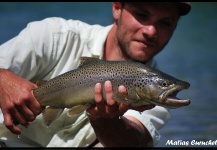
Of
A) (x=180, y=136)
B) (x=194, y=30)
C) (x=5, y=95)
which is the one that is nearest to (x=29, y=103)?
(x=5, y=95)

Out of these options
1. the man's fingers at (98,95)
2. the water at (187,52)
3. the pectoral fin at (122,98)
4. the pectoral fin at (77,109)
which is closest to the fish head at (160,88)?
the pectoral fin at (122,98)

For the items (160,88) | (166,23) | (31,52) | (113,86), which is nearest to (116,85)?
(113,86)

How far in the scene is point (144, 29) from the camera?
3717 millimetres

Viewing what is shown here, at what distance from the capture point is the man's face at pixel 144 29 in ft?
12.3

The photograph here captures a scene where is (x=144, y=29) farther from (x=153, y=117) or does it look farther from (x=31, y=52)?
(x=31, y=52)

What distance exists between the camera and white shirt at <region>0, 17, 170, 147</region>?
3.55 meters

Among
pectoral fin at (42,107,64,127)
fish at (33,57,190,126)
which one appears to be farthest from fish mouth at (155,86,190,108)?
pectoral fin at (42,107,64,127)

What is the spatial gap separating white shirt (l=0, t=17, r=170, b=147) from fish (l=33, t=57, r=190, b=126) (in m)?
0.56

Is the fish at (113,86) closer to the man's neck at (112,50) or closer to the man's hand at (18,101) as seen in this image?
the man's hand at (18,101)

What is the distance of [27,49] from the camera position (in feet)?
11.6

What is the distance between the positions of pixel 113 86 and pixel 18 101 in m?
0.67

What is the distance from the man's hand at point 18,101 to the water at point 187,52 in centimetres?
189

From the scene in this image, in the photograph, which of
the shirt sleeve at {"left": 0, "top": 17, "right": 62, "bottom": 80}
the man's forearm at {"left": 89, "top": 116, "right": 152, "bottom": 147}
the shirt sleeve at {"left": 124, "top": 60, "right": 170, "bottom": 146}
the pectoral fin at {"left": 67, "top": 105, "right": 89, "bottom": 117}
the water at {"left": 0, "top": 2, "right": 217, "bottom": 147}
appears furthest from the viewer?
the water at {"left": 0, "top": 2, "right": 217, "bottom": 147}

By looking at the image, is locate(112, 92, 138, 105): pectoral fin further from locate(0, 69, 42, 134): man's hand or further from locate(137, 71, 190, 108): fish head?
locate(0, 69, 42, 134): man's hand
